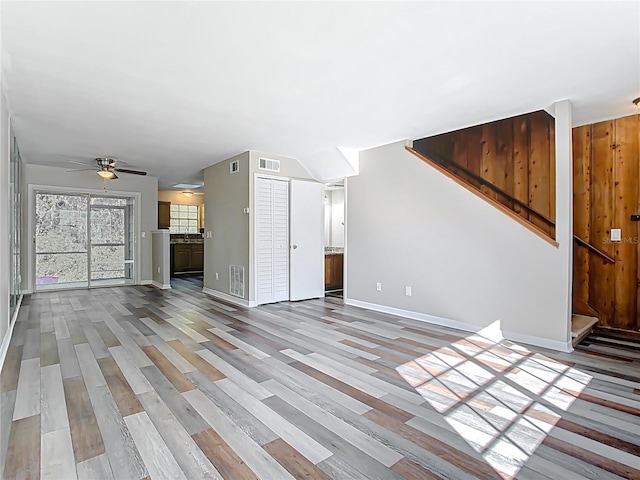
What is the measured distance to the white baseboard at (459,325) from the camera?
3.57 m

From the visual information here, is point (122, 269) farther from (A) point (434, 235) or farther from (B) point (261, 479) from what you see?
(B) point (261, 479)

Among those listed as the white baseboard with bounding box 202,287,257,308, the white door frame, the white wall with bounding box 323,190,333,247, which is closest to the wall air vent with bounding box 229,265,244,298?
the white baseboard with bounding box 202,287,257,308

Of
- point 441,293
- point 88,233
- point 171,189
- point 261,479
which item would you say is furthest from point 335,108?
point 171,189

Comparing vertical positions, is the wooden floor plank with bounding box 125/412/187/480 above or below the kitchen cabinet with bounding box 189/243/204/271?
below

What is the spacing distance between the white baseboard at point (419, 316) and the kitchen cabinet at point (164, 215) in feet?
23.4

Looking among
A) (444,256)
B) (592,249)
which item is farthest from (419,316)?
(592,249)

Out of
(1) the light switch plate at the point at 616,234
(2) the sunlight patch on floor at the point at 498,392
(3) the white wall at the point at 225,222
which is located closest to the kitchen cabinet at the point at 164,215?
(3) the white wall at the point at 225,222

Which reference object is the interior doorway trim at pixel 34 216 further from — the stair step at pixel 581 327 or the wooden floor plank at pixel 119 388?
the stair step at pixel 581 327

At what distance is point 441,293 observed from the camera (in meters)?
4.52

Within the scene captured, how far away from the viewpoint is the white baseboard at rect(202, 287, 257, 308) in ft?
18.4

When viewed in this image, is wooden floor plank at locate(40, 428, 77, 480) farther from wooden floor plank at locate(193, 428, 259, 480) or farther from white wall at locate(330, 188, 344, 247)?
white wall at locate(330, 188, 344, 247)

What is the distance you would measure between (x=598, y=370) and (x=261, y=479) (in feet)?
10.2

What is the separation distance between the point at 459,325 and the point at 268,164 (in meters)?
3.85

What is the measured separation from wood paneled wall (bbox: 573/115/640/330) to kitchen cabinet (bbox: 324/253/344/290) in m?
4.12
